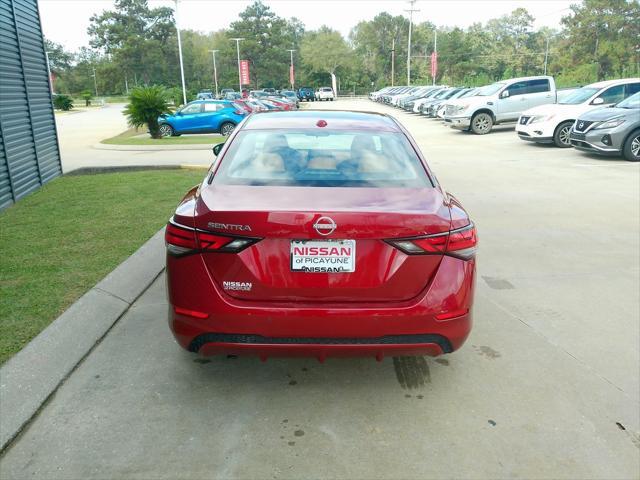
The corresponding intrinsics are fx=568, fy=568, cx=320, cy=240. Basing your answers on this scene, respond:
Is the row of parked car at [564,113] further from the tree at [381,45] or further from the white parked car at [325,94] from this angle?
the tree at [381,45]

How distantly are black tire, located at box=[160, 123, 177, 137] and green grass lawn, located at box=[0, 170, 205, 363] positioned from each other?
41.8 feet

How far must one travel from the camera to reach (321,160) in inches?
145

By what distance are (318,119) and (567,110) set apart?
1379 centimetres

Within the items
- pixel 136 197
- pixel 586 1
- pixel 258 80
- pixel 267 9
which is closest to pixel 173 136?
pixel 136 197

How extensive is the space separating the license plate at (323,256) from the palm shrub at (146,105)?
64.3ft

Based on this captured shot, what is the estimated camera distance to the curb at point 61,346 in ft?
10.4

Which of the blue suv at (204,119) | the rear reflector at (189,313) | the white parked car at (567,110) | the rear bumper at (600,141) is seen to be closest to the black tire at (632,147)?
the rear bumper at (600,141)

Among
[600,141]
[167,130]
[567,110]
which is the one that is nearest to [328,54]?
[167,130]

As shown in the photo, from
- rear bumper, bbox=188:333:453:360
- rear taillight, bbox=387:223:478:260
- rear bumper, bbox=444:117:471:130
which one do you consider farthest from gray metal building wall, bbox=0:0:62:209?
rear bumper, bbox=444:117:471:130

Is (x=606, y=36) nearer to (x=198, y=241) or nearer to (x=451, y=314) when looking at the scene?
(x=451, y=314)

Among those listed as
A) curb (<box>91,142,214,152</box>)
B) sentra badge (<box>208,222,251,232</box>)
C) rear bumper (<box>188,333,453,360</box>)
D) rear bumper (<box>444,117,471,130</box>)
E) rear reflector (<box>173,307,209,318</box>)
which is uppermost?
sentra badge (<box>208,222,251,232</box>)

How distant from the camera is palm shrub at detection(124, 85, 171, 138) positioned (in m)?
20.8

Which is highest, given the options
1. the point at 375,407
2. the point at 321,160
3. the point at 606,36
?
the point at 606,36

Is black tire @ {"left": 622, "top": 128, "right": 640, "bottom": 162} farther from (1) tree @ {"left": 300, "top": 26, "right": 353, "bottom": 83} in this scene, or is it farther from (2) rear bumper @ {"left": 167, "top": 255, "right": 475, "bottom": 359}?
(1) tree @ {"left": 300, "top": 26, "right": 353, "bottom": 83}
